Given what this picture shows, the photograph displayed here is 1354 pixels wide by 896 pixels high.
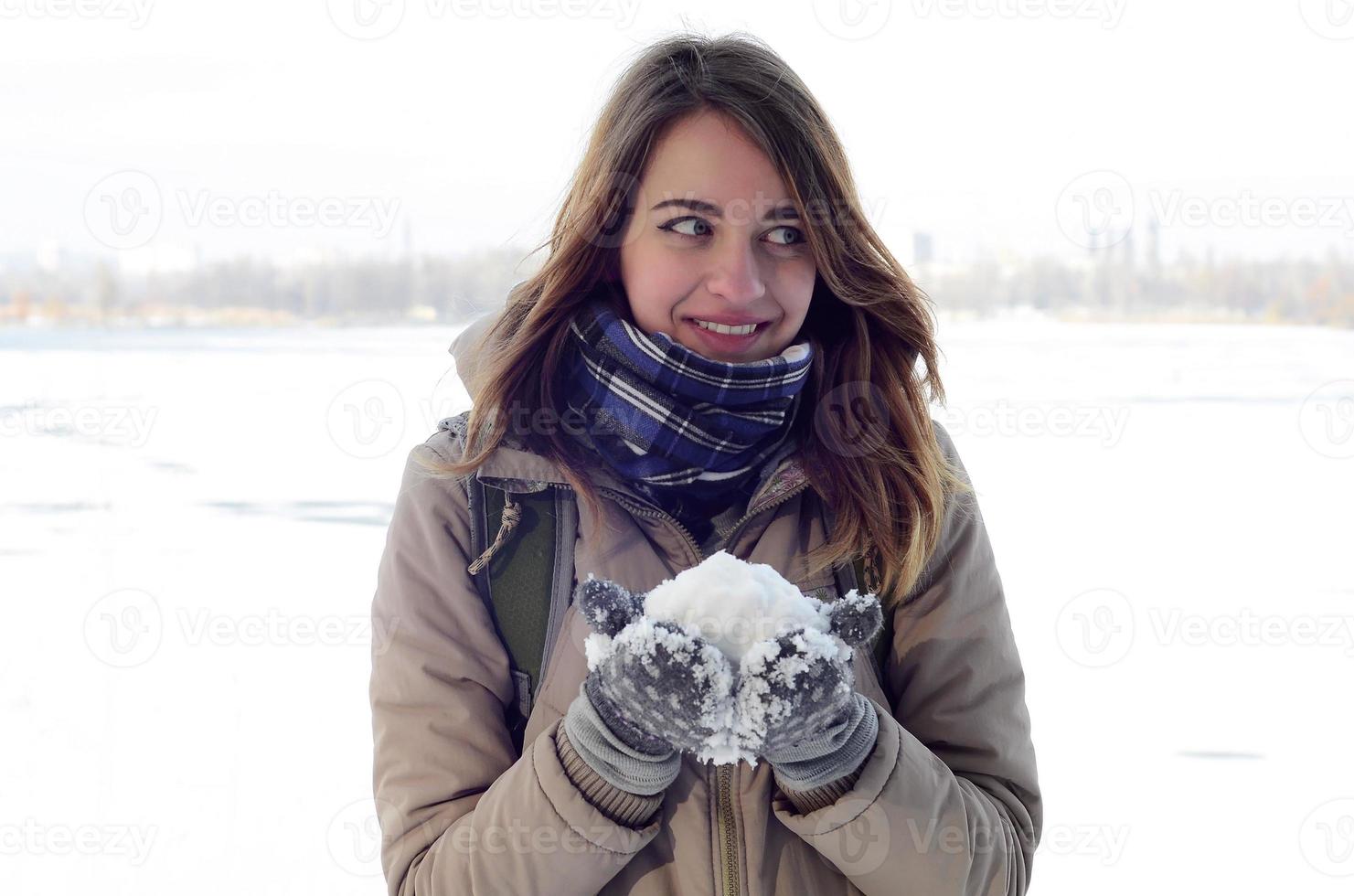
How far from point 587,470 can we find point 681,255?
0.31 metres

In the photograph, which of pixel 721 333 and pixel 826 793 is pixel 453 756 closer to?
pixel 826 793

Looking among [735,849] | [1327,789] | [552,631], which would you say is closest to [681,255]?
[552,631]

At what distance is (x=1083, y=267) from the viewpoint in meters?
9.16

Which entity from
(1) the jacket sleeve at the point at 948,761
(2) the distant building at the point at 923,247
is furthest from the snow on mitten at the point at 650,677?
(2) the distant building at the point at 923,247

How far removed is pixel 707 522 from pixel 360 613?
2.86m

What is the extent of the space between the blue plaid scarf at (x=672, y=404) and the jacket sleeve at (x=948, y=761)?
0.99ft

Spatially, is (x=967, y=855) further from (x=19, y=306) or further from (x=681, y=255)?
(x=19, y=306)

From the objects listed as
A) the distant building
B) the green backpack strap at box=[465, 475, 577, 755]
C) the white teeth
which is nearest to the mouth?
the white teeth

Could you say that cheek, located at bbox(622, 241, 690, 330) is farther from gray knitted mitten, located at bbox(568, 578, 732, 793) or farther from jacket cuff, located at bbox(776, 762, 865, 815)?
jacket cuff, located at bbox(776, 762, 865, 815)

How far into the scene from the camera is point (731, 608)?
47.8 inches

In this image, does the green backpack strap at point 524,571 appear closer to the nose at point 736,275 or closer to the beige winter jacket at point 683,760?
the beige winter jacket at point 683,760

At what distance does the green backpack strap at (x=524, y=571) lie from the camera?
1394 millimetres

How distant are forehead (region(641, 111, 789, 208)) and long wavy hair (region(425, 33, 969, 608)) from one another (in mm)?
15

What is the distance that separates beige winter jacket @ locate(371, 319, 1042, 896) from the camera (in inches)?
Answer: 50.3
